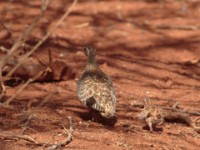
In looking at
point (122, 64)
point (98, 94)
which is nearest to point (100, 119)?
point (98, 94)

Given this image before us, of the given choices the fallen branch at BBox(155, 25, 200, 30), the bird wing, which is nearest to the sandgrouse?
the bird wing

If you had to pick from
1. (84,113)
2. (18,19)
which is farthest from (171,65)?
(18,19)

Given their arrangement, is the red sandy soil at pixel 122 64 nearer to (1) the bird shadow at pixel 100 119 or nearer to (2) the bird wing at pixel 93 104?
(1) the bird shadow at pixel 100 119

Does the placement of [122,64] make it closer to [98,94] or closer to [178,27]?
[178,27]

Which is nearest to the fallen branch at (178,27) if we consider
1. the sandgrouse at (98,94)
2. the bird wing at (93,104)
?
the sandgrouse at (98,94)

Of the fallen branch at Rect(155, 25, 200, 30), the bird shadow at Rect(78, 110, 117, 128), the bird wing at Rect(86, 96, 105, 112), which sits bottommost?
the bird shadow at Rect(78, 110, 117, 128)

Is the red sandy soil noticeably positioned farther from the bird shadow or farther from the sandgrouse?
the sandgrouse
